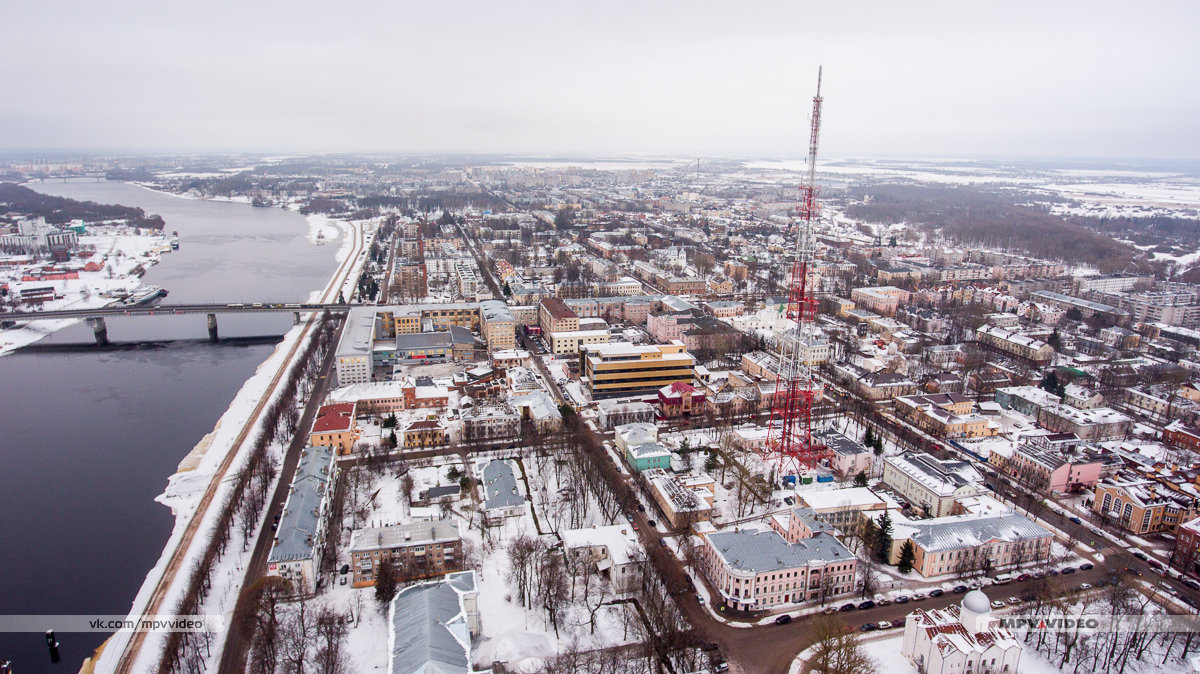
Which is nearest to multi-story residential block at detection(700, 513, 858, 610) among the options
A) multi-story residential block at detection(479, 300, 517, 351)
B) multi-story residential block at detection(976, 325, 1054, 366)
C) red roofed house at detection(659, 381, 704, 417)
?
red roofed house at detection(659, 381, 704, 417)

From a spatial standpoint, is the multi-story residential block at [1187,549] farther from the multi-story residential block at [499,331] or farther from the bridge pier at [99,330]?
the bridge pier at [99,330]

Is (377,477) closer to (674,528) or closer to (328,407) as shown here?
(328,407)

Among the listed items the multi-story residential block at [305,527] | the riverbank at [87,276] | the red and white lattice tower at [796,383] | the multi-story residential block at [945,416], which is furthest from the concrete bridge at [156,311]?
the multi-story residential block at [945,416]

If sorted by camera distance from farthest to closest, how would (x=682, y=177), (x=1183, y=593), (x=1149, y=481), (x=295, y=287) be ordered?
(x=682, y=177) → (x=295, y=287) → (x=1149, y=481) → (x=1183, y=593)

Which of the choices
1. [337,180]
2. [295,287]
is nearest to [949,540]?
[295,287]

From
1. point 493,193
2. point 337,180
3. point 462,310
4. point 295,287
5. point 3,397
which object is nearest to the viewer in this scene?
point 3,397

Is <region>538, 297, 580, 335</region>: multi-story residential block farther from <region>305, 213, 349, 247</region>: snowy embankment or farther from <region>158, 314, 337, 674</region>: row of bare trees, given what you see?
<region>305, 213, 349, 247</region>: snowy embankment
